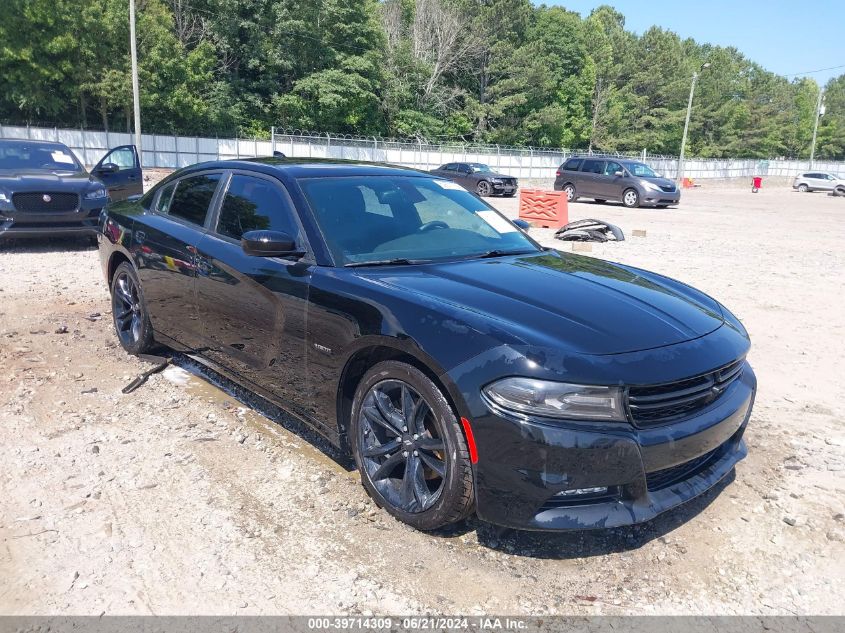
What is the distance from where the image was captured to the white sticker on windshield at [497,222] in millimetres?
4391

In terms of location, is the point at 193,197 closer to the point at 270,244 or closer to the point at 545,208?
the point at 270,244

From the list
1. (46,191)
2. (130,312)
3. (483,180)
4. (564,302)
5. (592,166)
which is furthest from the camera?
(483,180)

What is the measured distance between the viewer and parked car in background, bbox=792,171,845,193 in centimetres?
4622

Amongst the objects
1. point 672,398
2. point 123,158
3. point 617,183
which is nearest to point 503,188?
point 617,183

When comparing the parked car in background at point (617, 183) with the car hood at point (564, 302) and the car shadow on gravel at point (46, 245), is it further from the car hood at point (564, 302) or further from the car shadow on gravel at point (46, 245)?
the car hood at point (564, 302)

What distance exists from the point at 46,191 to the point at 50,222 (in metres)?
0.44

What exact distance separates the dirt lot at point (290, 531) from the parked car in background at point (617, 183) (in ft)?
65.6

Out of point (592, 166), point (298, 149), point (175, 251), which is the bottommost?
point (175, 251)

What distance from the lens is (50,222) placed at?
9.64m

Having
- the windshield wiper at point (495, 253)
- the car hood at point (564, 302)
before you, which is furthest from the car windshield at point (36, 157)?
the car hood at point (564, 302)

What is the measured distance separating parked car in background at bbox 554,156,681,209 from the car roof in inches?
838

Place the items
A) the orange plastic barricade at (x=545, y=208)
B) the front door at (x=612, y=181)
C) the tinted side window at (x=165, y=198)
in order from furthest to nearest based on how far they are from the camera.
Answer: the front door at (x=612, y=181)
the orange plastic barricade at (x=545, y=208)
the tinted side window at (x=165, y=198)

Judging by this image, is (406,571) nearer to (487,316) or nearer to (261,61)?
(487,316)

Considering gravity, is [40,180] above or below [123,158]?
below
